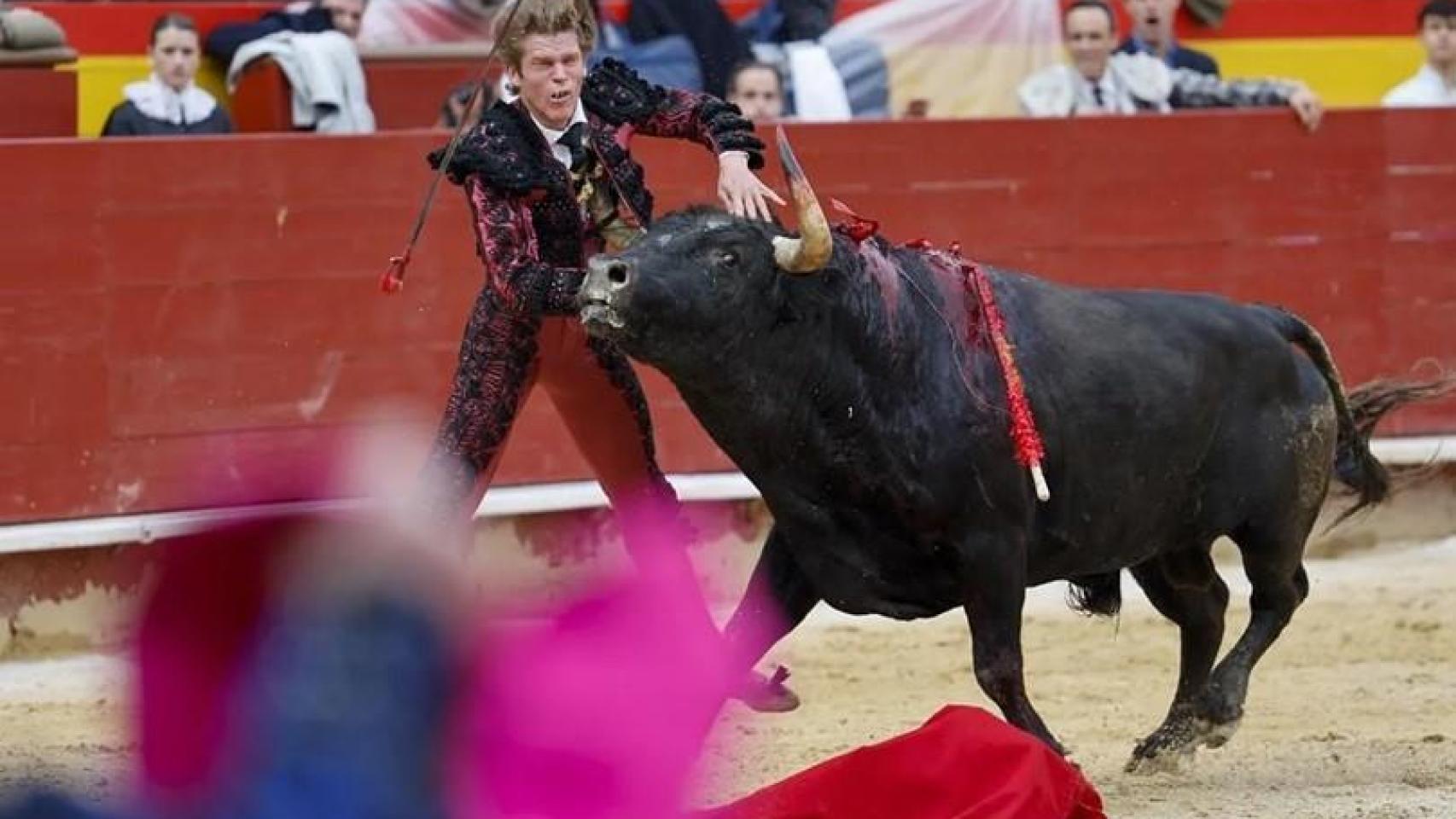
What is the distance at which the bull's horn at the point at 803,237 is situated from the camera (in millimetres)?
4586

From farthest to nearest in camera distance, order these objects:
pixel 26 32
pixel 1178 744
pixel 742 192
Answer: pixel 26 32 → pixel 1178 744 → pixel 742 192

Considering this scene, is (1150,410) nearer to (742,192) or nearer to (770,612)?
(770,612)

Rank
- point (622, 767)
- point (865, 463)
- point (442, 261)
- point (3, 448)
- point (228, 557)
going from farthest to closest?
1. point (442, 261)
2. point (3, 448)
3. point (865, 463)
4. point (622, 767)
5. point (228, 557)

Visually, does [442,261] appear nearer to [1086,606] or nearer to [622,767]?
[1086,606]

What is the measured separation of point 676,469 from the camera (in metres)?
8.29

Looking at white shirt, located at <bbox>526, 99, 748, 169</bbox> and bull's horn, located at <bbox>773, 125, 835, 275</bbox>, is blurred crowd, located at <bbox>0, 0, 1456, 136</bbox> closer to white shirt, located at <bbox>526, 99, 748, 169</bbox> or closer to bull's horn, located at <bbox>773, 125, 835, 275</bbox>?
white shirt, located at <bbox>526, 99, 748, 169</bbox>

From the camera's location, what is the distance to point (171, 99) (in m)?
7.79

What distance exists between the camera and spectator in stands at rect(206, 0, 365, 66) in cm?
817

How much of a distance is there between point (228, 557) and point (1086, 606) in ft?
11.2

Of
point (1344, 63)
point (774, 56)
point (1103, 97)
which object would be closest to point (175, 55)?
point (774, 56)

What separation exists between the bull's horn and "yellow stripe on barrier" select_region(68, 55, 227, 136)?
380 cm

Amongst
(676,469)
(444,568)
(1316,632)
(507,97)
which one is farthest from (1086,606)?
(444,568)

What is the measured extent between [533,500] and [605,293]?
11.5 ft

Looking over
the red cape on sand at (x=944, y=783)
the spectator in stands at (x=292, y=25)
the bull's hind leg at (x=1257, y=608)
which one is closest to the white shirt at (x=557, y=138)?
the red cape on sand at (x=944, y=783)
